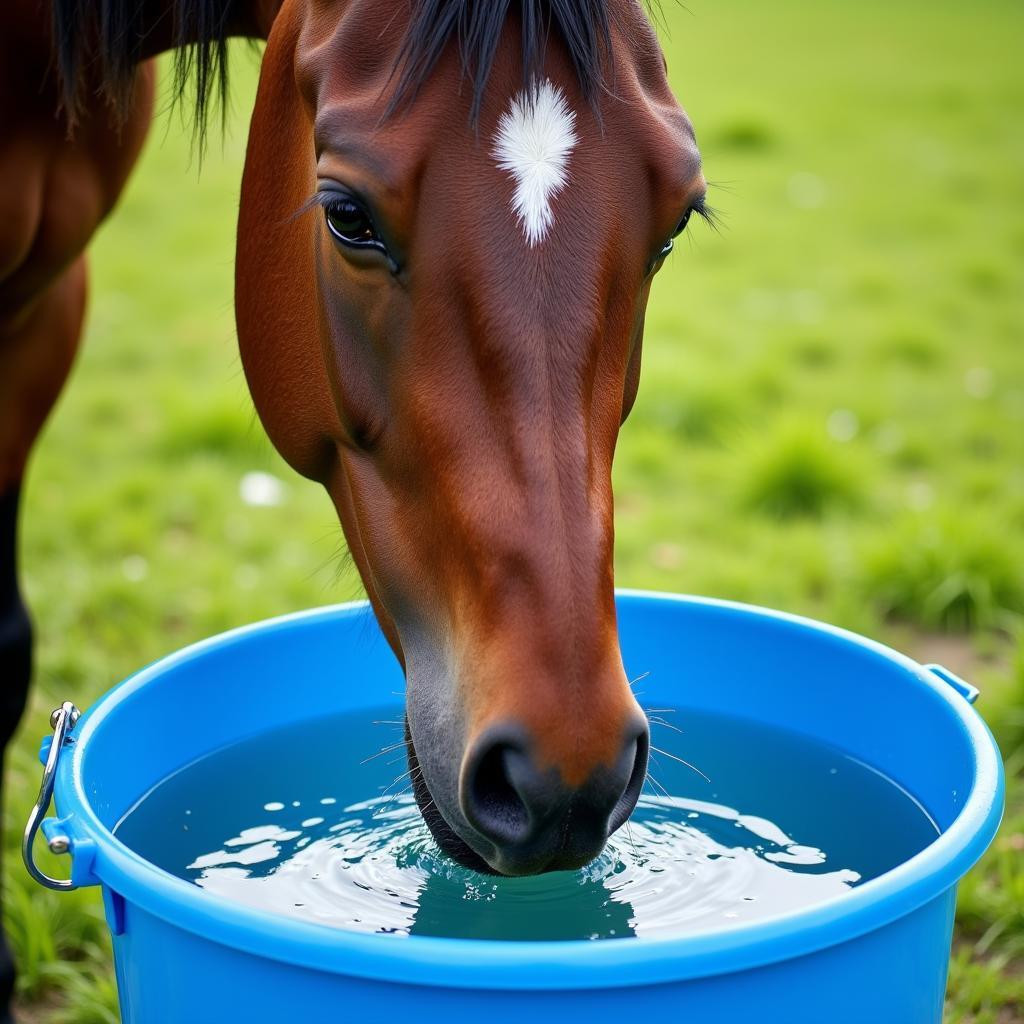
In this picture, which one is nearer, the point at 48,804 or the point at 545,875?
the point at 48,804

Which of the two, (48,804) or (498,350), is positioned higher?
(498,350)

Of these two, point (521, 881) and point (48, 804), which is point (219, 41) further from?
point (521, 881)

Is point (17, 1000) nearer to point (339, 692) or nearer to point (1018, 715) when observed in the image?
point (339, 692)

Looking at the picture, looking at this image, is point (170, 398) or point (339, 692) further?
point (170, 398)

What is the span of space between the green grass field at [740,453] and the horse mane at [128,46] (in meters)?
0.65

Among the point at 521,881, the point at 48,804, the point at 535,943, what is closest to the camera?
the point at 535,943

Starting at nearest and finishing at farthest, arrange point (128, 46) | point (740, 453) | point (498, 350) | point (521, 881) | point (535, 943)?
point (535, 943)
point (498, 350)
point (521, 881)
point (128, 46)
point (740, 453)

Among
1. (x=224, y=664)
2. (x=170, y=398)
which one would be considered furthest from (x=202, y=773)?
(x=170, y=398)

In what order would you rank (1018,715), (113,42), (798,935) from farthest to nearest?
(1018,715) < (113,42) < (798,935)

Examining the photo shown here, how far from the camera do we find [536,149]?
4.38 feet

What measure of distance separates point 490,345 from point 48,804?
0.74 metres

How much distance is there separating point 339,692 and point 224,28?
1.05 meters

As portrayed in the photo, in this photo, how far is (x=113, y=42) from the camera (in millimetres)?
1796

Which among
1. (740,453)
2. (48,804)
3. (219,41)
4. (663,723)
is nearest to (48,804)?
(48,804)
